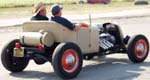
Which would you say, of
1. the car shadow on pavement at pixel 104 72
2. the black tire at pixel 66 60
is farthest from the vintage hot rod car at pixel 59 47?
the car shadow on pavement at pixel 104 72

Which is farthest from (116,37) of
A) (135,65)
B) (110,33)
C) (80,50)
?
(80,50)

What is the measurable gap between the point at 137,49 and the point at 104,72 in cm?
131

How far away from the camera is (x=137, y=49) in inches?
417

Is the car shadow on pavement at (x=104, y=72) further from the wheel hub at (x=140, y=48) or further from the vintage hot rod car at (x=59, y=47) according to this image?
the wheel hub at (x=140, y=48)

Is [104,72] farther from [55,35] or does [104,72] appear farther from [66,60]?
[55,35]

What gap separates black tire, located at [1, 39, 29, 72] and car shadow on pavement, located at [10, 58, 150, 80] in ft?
0.46

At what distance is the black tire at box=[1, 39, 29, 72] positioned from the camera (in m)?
9.69

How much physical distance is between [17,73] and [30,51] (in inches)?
26.4

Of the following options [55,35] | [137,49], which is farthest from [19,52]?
[137,49]

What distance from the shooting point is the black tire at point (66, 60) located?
873 cm

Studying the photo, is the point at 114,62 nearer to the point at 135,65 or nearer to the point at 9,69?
the point at 135,65

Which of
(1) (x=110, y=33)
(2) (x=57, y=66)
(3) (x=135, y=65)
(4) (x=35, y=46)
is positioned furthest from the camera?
(1) (x=110, y=33)

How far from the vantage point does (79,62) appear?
9109 mm

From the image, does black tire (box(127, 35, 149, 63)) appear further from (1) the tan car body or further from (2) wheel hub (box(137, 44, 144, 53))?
(1) the tan car body
